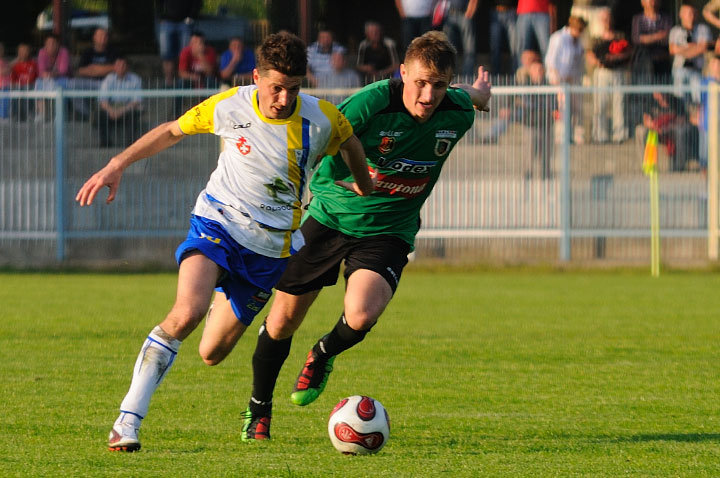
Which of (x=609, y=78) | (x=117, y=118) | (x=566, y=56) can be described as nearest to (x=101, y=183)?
(x=117, y=118)

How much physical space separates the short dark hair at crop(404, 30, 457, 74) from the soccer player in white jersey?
0.54 meters

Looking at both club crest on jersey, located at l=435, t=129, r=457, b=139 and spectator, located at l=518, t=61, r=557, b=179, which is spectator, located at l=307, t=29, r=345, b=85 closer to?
spectator, located at l=518, t=61, r=557, b=179

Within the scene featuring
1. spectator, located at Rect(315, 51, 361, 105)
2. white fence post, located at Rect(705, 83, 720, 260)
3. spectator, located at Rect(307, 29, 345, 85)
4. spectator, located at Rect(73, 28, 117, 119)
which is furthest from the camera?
spectator, located at Rect(73, 28, 117, 119)

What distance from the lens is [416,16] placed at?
18125 mm

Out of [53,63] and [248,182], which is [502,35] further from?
[248,182]

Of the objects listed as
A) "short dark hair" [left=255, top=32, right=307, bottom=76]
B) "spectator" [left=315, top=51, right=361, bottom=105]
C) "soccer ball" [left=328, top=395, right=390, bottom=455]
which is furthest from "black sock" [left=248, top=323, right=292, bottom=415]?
"spectator" [left=315, top=51, right=361, bottom=105]

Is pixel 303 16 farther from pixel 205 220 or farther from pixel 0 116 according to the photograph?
pixel 205 220

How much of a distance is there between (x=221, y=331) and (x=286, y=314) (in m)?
0.53

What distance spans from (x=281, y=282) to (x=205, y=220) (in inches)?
32.8

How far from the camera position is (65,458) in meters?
5.27

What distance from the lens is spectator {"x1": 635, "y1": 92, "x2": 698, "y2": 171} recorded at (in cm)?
1658

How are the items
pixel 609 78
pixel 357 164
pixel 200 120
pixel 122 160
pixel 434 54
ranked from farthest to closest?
pixel 609 78 < pixel 434 54 < pixel 357 164 < pixel 200 120 < pixel 122 160

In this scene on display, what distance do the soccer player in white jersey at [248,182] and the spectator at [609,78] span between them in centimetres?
1138

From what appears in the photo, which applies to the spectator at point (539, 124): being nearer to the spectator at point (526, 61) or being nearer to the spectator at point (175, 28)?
the spectator at point (526, 61)
